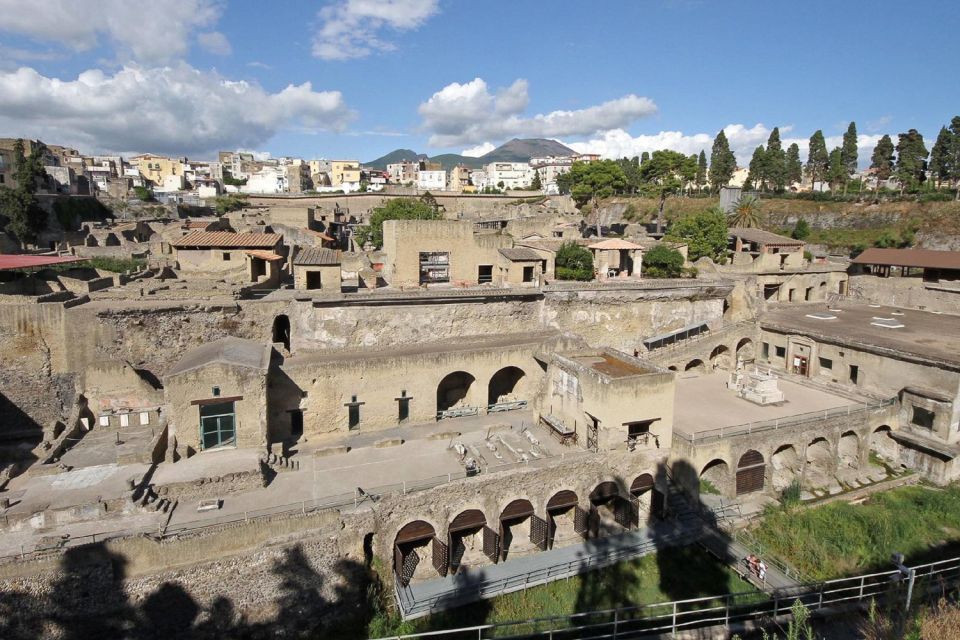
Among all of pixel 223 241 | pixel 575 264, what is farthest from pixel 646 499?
pixel 223 241

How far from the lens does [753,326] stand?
31344 mm

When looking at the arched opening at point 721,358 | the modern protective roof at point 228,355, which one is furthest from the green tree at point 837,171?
the modern protective roof at point 228,355

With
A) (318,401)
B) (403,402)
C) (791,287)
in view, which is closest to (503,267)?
(403,402)

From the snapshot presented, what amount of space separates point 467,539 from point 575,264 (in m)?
21.6

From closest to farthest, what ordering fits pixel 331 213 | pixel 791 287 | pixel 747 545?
pixel 747 545
pixel 791 287
pixel 331 213

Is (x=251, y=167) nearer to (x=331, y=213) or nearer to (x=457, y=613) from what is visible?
(x=331, y=213)

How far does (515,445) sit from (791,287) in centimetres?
3187

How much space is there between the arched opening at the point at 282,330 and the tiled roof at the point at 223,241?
8.29 metres

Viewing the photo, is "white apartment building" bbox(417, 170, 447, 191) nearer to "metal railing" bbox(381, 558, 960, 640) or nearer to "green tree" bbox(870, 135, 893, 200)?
"green tree" bbox(870, 135, 893, 200)

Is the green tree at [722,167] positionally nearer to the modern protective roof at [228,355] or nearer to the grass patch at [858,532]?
the grass patch at [858,532]

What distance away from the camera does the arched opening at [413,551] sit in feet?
53.5

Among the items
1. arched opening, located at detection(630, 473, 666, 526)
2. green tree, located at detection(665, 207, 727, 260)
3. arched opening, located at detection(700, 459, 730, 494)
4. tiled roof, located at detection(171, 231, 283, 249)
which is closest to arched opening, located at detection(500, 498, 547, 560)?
arched opening, located at detection(630, 473, 666, 526)

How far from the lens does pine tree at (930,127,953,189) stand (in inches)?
2313

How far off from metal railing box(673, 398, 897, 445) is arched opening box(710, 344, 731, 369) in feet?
26.5
